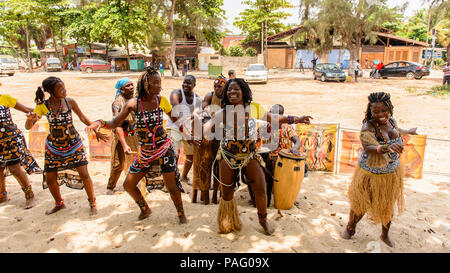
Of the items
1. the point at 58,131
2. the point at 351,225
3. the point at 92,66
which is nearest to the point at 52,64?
the point at 92,66

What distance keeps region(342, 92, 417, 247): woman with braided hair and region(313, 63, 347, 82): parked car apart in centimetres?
1995

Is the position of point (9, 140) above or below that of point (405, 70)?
below

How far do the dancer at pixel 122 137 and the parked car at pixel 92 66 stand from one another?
31.7m

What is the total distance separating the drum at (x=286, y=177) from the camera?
13.1ft

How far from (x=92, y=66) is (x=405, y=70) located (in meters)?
30.5

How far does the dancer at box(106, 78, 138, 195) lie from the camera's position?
4.36m

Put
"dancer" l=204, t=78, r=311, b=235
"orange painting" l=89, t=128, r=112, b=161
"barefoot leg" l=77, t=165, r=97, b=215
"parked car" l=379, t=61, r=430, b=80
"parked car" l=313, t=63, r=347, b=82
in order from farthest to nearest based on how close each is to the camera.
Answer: "parked car" l=379, t=61, r=430, b=80 < "parked car" l=313, t=63, r=347, b=82 < "orange painting" l=89, t=128, r=112, b=161 < "barefoot leg" l=77, t=165, r=97, b=215 < "dancer" l=204, t=78, r=311, b=235

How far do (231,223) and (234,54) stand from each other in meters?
38.4

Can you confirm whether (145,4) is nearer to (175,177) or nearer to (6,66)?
(6,66)

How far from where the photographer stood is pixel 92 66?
108ft

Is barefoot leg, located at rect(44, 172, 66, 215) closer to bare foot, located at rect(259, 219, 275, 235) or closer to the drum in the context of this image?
bare foot, located at rect(259, 219, 275, 235)

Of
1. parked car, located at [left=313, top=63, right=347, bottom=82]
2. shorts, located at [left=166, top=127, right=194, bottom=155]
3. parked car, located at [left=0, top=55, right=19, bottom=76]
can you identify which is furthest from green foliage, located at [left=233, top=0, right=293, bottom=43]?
shorts, located at [left=166, top=127, right=194, bottom=155]

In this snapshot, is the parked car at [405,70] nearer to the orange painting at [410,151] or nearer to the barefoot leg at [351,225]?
the orange painting at [410,151]

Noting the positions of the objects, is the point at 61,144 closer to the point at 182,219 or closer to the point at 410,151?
the point at 182,219
